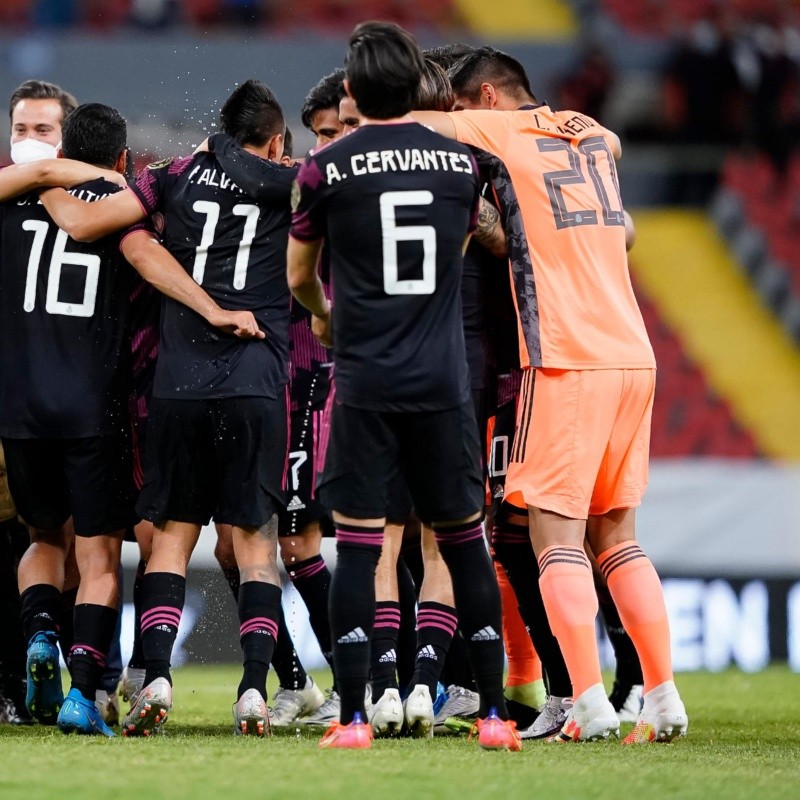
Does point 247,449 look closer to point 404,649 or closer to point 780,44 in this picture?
point 404,649

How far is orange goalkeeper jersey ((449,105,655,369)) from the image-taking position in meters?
4.62

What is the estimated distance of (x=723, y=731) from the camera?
520cm

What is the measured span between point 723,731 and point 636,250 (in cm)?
1064

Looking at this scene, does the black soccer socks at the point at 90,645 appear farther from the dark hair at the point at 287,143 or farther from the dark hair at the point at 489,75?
the dark hair at the point at 489,75

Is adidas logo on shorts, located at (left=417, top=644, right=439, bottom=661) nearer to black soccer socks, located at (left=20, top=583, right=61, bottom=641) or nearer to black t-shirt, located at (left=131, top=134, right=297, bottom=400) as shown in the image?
black t-shirt, located at (left=131, top=134, right=297, bottom=400)

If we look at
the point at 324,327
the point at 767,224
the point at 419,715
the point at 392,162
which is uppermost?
the point at 767,224

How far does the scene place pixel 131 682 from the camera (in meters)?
5.52

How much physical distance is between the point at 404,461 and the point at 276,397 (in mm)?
862

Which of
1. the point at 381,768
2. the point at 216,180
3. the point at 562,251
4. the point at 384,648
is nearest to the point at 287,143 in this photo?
the point at 216,180

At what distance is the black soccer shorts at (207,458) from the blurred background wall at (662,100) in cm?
861

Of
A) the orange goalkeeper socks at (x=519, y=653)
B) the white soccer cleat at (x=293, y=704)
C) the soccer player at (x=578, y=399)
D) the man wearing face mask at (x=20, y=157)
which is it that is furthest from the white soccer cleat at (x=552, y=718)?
the man wearing face mask at (x=20, y=157)

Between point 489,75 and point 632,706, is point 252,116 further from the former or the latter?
point 632,706

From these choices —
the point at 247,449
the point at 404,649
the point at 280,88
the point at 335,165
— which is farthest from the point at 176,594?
the point at 280,88

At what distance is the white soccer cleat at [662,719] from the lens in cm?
443
